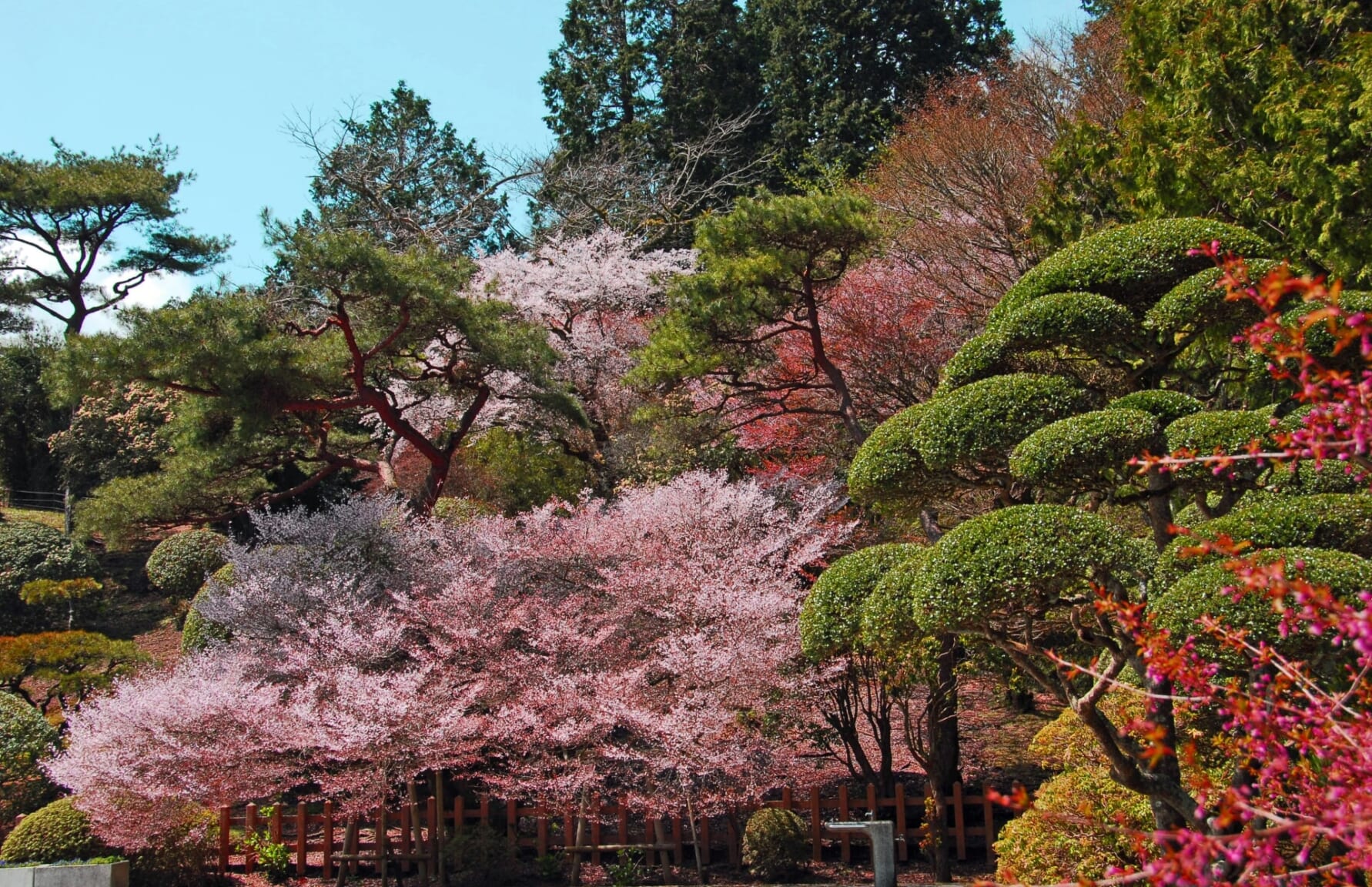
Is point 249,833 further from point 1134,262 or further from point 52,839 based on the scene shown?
point 1134,262

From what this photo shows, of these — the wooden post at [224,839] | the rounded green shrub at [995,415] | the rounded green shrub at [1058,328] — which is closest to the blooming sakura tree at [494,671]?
the wooden post at [224,839]

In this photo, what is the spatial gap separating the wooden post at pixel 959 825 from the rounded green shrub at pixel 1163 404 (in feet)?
13.9

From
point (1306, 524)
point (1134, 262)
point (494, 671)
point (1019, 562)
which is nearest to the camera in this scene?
point (1306, 524)

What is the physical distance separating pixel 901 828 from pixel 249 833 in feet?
17.7

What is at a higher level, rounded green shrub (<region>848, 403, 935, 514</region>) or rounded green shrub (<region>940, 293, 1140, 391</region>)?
rounded green shrub (<region>940, 293, 1140, 391</region>)

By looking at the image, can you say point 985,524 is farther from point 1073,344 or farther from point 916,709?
point 916,709

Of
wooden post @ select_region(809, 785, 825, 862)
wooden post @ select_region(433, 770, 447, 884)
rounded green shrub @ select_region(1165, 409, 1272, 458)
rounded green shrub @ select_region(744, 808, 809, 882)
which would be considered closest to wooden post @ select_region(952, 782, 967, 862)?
wooden post @ select_region(809, 785, 825, 862)

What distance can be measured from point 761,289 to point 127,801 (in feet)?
23.7

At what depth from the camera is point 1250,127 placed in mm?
8477

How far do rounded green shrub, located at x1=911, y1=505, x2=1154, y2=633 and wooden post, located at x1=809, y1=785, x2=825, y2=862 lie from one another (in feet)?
13.5

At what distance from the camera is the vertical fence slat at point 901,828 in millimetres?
8859

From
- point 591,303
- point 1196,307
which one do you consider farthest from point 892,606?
point 591,303

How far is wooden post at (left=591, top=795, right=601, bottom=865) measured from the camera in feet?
27.8

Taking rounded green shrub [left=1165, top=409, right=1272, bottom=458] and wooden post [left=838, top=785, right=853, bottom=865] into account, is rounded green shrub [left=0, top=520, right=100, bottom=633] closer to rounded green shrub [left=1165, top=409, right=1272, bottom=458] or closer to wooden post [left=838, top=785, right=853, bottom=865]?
wooden post [left=838, top=785, right=853, bottom=865]
